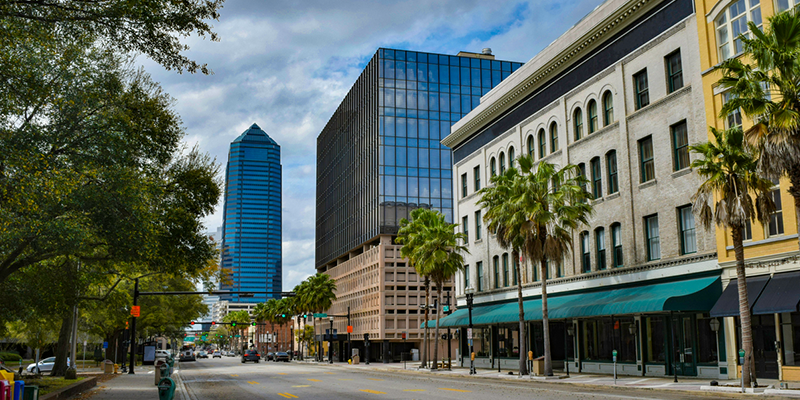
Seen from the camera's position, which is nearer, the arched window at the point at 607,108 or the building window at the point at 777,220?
the building window at the point at 777,220

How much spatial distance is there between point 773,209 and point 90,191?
912 inches

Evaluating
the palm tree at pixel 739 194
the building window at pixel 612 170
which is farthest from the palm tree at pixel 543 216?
the palm tree at pixel 739 194

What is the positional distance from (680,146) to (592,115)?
7.85m

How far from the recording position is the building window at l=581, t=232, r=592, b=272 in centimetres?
3825

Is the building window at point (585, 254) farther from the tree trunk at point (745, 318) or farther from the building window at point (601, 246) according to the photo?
the tree trunk at point (745, 318)

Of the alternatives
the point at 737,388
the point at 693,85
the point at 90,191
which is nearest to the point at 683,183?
the point at 693,85

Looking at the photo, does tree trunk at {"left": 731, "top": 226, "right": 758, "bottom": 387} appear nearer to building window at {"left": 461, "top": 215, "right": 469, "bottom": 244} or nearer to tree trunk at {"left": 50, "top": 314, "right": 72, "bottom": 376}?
building window at {"left": 461, "top": 215, "right": 469, "bottom": 244}

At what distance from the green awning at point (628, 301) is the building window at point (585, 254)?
65.2 inches

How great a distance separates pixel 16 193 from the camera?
54.0ft

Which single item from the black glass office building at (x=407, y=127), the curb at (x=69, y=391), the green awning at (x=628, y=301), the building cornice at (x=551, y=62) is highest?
the black glass office building at (x=407, y=127)

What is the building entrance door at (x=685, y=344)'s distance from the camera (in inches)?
1163

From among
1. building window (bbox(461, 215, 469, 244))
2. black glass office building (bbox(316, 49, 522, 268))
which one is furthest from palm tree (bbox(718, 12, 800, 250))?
black glass office building (bbox(316, 49, 522, 268))

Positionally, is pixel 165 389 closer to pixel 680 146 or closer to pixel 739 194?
pixel 739 194

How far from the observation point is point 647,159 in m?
33.7
